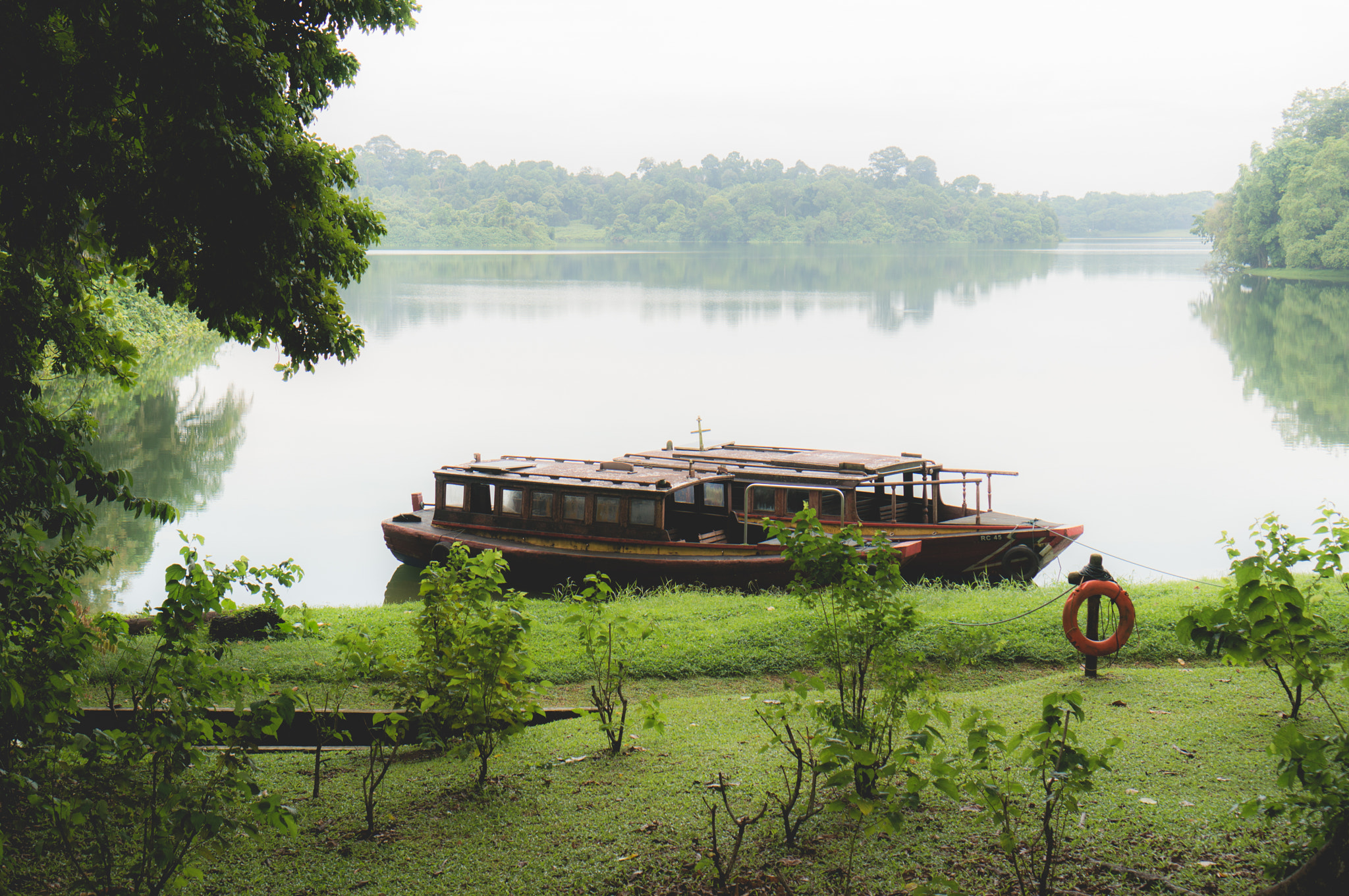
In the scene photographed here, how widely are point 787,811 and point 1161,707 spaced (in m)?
3.66

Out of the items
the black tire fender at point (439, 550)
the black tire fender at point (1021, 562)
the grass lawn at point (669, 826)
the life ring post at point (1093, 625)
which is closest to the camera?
the grass lawn at point (669, 826)

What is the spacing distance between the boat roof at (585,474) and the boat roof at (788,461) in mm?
455

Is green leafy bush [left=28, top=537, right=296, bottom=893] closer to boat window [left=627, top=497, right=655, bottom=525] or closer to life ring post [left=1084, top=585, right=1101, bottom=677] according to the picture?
life ring post [left=1084, top=585, right=1101, bottom=677]

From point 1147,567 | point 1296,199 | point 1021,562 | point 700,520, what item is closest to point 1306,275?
point 1296,199

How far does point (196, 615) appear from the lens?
4.28 m

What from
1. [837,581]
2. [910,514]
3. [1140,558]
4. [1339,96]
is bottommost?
[1140,558]

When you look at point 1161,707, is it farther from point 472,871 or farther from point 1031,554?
point 1031,554

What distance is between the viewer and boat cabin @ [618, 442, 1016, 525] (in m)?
13.4

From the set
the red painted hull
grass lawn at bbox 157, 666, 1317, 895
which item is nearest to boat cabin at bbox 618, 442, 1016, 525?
the red painted hull

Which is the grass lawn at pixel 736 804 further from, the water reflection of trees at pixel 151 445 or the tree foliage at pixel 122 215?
the water reflection of trees at pixel 151 445

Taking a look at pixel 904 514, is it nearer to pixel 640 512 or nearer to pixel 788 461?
pixel 788 461

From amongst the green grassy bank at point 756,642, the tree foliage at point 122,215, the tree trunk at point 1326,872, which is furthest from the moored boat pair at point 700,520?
the tree trunk at point 1326,872

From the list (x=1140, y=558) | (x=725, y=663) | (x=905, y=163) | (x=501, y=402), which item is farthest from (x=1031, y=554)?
(x=905, y=163)

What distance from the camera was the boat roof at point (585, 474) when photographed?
13.4 meters
